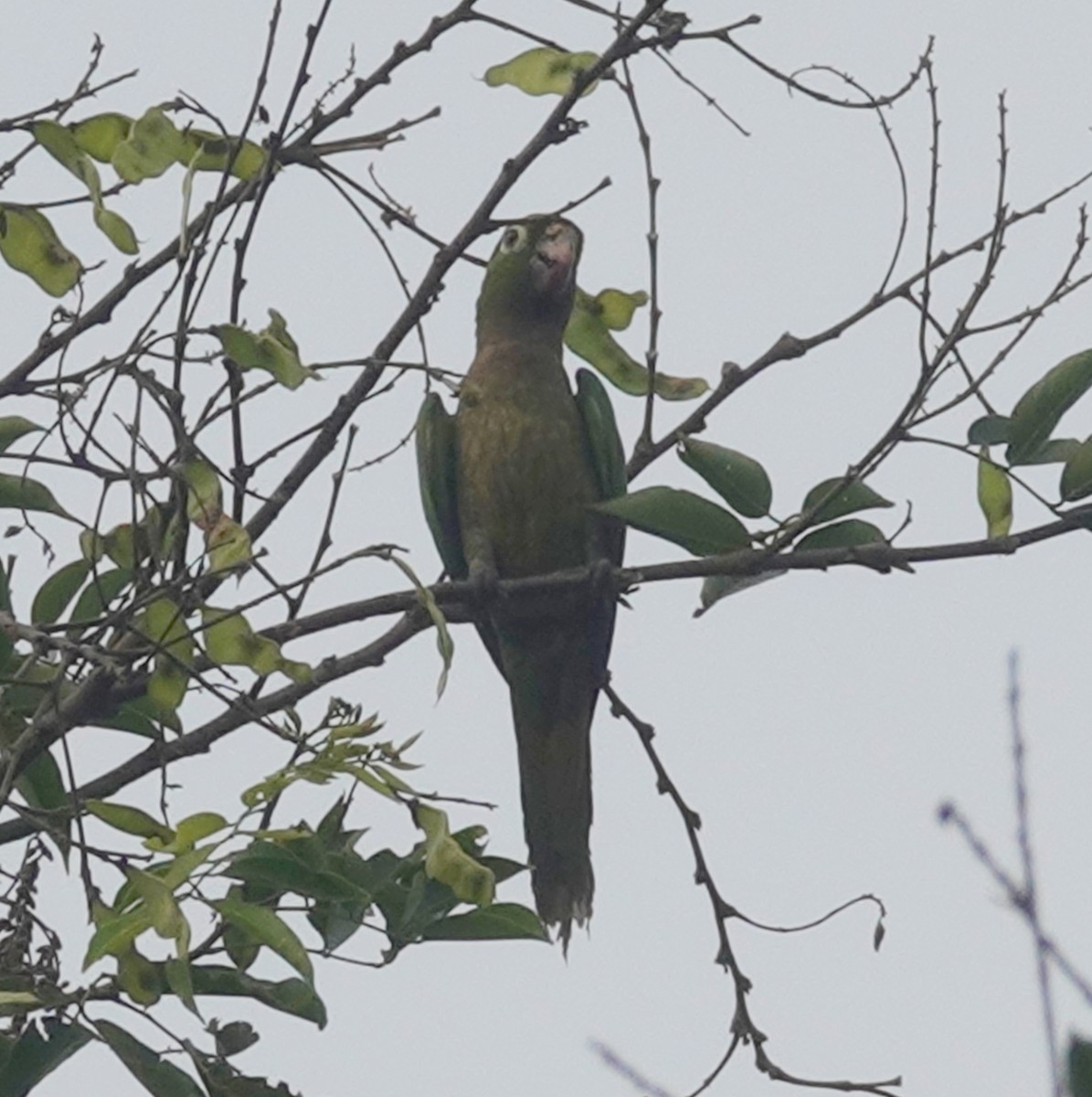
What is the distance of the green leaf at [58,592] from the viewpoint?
2658 mm

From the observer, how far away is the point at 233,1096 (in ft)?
7.45

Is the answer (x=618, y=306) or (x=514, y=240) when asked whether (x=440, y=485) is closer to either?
(x=514, y=240)

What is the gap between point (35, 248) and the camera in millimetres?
2566

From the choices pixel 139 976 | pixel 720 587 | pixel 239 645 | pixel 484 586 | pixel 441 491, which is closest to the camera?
pixel 139 976

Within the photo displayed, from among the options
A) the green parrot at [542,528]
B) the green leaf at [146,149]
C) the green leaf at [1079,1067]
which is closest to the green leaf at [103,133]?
the green leaf at [146,149]

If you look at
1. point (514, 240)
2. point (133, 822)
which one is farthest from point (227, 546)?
point (514, 240)

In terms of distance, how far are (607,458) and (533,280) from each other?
470mm

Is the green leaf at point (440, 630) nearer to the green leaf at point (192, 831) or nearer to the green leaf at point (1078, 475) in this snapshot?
the green leaf at point (192, 831)

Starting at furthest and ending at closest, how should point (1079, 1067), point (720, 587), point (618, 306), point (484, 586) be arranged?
point (484, 586), point (618, 306), point (720, 587), point (1079, 1067)

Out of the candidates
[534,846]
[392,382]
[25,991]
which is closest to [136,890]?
[25,991]

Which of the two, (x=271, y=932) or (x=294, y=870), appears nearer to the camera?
(x=271, y=932)

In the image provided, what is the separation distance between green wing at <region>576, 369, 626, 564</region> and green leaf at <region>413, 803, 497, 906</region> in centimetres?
188

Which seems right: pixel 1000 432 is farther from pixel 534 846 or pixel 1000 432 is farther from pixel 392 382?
pixel 534 846

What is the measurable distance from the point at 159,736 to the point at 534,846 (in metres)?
1.58
